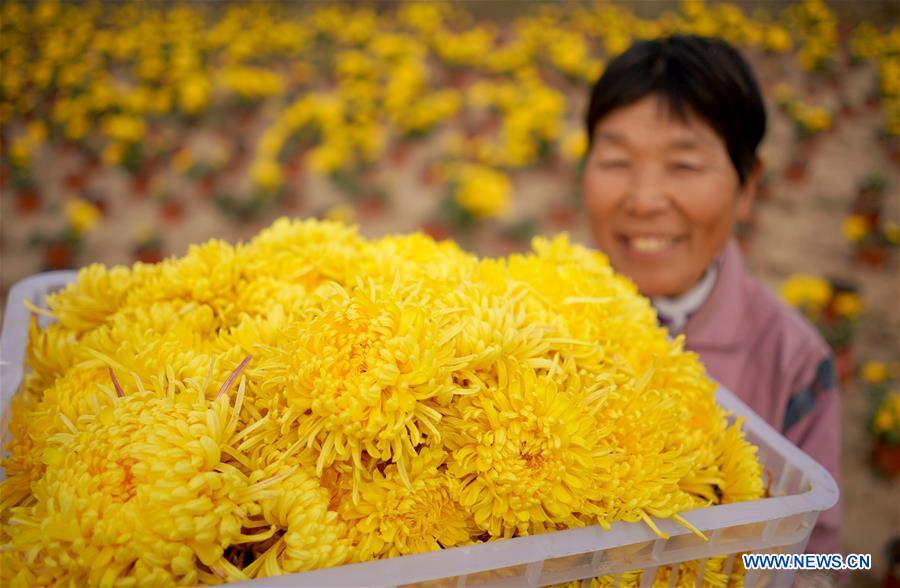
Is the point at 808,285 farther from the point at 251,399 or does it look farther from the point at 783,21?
the point at 783,21

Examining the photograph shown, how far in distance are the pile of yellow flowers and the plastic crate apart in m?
0.02

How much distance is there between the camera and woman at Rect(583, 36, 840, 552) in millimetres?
1504

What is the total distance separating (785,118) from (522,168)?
3.01 metres

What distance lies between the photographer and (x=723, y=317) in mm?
1738

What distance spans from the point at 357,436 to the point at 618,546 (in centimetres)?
33

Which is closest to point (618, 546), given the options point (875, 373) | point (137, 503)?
point (137, 503)

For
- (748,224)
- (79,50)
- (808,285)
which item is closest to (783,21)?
(748,224)

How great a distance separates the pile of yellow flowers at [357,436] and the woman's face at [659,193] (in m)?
0.78

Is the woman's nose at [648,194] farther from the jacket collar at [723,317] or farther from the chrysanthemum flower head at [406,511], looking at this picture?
the chrysanthemum flower head at [406,511]

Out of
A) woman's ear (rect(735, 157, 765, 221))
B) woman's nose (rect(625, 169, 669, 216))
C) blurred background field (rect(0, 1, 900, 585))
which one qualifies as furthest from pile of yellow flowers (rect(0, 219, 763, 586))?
blurred background field (rect(0, 1, 900, 585))

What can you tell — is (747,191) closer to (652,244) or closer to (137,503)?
(652,244)

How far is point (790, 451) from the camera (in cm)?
91

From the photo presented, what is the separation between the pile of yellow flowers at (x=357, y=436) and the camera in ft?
1.98

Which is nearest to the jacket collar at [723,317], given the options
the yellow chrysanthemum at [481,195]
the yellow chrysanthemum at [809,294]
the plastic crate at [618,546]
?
the plastic crate at [618,546]
